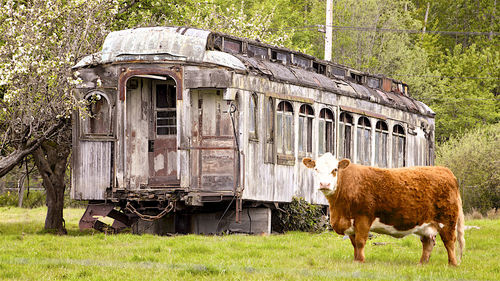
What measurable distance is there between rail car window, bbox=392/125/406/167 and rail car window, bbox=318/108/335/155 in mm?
4383

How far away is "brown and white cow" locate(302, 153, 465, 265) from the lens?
44.7ft

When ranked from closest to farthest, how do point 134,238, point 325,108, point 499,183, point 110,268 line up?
point 110,268 < point 134,238 < point 325,108 < point 499,183

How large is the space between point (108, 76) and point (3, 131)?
355cm

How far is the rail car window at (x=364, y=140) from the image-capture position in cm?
2614

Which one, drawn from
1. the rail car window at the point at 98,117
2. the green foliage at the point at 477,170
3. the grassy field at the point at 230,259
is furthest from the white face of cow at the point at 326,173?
the green foliage at the point at 477,170

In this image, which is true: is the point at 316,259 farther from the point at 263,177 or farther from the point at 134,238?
the point at 263,177

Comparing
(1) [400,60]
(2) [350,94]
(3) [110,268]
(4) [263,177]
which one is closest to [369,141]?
(2) [350,94]

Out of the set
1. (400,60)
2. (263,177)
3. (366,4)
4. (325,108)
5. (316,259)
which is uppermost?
(366,4)

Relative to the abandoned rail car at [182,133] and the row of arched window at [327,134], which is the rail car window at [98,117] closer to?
the abandoned rail car at [182,133]

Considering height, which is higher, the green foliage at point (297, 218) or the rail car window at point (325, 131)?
the rail car window at point (325, 131)

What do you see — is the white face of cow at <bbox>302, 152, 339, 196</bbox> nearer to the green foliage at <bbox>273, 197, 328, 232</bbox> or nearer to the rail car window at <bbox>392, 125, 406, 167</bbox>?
the green foliage at <bbox>273, 197, 328, 232</bbox>

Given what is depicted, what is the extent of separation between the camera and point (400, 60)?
51438mm

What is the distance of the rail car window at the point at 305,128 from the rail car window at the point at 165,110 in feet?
12.5

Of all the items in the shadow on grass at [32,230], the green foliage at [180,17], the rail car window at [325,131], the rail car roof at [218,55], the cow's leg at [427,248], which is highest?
the green foliage at [180,17]
